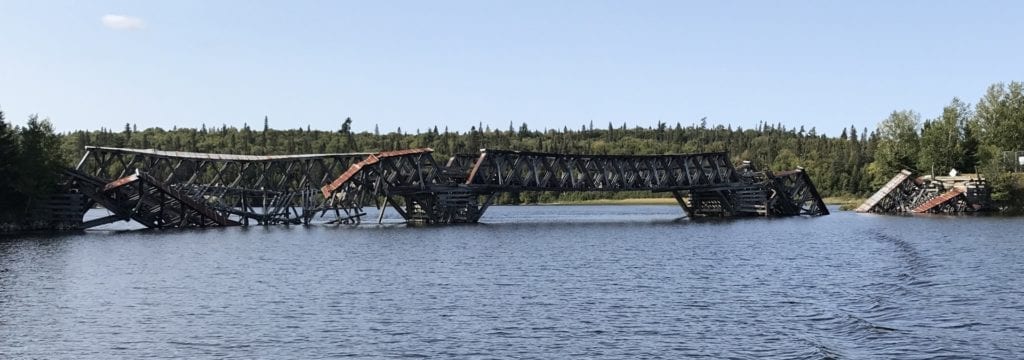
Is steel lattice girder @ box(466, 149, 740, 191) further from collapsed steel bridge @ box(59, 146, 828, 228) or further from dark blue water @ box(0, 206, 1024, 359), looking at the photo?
dark blue water @ box(0, 206, 1024, 359)

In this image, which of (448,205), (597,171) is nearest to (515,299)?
(448,205)

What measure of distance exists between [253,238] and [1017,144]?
399ft

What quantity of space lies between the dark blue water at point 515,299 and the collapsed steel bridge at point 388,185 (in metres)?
22.9

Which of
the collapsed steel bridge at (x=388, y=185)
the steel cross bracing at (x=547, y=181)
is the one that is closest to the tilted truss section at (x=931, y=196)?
the steel cross bracing at (x=547, y=181)

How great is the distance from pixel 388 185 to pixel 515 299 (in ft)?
220

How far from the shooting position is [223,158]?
121 metres

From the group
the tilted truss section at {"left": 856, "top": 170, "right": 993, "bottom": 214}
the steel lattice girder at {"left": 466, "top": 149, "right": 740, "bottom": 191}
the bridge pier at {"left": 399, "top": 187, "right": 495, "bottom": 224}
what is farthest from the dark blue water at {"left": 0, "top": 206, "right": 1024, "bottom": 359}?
the tilted truss section at {"left": 856, "top": 170, "right": 993, "bottom": 214}

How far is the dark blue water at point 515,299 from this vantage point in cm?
3419

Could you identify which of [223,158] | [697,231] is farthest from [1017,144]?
[223,158]

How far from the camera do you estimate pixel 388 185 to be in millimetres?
111812

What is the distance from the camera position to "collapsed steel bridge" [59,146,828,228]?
106m

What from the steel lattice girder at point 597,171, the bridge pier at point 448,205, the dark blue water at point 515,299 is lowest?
the dark blue water at point 515,299

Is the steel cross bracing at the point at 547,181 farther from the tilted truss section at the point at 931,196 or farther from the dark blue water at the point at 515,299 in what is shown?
the dark blue water at the point at 515,299

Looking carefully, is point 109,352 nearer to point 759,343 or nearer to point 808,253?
point 759,343
